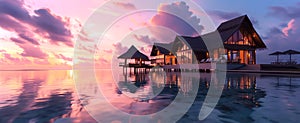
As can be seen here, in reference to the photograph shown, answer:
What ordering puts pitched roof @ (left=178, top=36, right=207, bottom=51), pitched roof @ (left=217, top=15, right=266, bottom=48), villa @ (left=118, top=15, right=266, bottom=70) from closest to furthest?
villa @ (left=118, top=15, right=266, bottom=70), pitched roof @ (left=217, top=15, right=266, bottom=48), pitched roof @ (left=178, top=36, right=207, bottom=51)

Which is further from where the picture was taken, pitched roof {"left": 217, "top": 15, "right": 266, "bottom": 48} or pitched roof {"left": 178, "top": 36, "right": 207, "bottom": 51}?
pitched roof {"left": 178, "top": 36, "right": 207, "bottom": 51}

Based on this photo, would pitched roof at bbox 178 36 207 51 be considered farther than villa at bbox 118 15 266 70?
Yes

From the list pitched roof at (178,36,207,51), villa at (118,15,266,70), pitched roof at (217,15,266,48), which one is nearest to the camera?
villa at (118,15,266,70)

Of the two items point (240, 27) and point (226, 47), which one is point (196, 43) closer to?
point (226, 47)


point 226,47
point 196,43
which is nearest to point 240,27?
point 226,47

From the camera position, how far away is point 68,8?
19.1 m

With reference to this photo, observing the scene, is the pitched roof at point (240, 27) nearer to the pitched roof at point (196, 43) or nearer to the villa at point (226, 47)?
the villa at point (226, 47)

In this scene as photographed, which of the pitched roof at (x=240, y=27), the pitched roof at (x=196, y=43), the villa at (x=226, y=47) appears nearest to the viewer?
the villa at (x=226, y=47)

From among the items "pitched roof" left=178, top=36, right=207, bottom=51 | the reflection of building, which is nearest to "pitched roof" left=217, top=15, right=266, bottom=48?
the reflection of building

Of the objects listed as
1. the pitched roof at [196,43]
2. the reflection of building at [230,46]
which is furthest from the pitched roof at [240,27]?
the pitched roof at [196,43]

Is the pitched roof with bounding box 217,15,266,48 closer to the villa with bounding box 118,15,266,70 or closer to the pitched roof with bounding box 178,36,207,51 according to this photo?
the villa with bounding box 118,15,266,70

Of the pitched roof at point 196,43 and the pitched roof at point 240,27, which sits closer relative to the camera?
the pitched roof at point 240,27

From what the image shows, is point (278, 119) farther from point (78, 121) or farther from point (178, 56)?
point (178, 56)

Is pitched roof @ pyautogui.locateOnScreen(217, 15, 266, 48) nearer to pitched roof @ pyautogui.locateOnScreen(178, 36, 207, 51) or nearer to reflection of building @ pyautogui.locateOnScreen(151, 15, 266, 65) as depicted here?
reflection of building @ pyautogui.locateOnScreen(151, 15, 266, 65)
